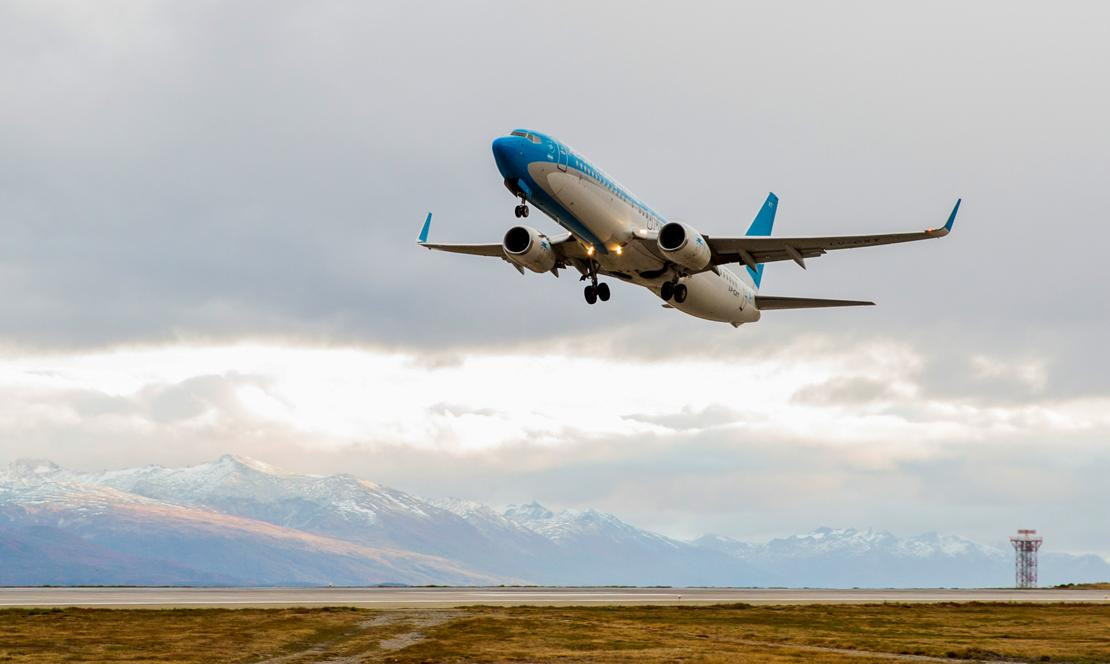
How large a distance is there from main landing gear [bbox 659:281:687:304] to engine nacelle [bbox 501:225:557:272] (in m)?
7.77

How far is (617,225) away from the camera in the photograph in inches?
2739

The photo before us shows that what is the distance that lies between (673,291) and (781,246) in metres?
7.40

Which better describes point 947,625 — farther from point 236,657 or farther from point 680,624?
point 236,657

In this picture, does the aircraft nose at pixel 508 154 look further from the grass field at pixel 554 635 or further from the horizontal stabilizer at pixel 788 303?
the horizontal stabilizer at pixel 788 303

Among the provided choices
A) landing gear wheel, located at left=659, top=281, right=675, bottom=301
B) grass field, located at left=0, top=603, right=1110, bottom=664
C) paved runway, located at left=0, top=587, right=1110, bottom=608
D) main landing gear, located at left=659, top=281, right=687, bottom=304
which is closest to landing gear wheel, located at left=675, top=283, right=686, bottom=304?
main landing gear, located at left=659, top=281, right=687, bottom=304

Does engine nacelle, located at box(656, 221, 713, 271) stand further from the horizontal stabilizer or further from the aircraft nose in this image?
the horizontal stabilizer

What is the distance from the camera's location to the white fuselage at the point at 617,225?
6569 centimetres

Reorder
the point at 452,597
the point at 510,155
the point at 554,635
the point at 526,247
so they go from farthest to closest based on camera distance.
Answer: the point at 452,597
the point at 526,247
the point at 510,155
the point at 554,635

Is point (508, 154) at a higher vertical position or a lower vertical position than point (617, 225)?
higher

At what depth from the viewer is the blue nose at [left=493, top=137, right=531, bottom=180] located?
A: 64125 millimetres

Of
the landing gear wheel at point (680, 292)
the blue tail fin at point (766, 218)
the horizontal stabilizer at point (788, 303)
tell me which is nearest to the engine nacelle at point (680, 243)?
the landing gear wheel at point (680, 292)

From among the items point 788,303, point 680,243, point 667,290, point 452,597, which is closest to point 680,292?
point 667,290

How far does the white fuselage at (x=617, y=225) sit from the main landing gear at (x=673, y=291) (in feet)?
1.35

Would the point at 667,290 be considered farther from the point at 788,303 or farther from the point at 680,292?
the point at 788,303
